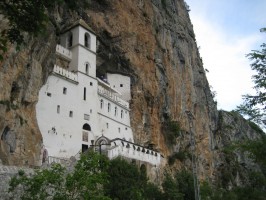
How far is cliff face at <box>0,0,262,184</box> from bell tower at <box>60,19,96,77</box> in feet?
5.13

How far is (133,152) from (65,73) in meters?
9.39

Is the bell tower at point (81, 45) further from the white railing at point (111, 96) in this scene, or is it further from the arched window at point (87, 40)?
the white railing at point (111, 96)

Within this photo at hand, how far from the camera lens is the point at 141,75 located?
43000 mm

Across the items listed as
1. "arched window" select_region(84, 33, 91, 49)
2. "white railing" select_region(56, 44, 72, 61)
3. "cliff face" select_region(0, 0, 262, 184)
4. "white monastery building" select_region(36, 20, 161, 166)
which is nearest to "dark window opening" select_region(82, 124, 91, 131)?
"white monastery building" select_region(36, 20, 161, 166)

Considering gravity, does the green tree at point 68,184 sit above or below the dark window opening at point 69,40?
below

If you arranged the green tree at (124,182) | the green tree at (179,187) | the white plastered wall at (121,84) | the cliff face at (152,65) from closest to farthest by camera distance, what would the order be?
the green tree at (124,182) < the green tree at (179,187) < the cliff face at (152,65) < the white plastered wall at (121,84)

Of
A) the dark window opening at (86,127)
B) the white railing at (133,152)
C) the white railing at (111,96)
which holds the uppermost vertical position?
the white railing at (111,96)

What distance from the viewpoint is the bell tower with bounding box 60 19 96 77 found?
3681 cm

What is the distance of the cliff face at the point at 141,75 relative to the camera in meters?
25.2

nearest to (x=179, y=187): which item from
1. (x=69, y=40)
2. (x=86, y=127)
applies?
(x=86, y=127)

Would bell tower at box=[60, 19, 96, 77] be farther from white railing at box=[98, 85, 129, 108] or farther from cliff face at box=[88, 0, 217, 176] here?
cliff face at box=[88, 0, 217, 176]

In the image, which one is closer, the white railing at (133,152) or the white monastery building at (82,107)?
the white monastery building at (82,107)

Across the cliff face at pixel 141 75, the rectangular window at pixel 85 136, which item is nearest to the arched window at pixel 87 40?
the cliff face at pixel 141 75

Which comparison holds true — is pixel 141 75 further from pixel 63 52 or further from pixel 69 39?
pixel 63 52
